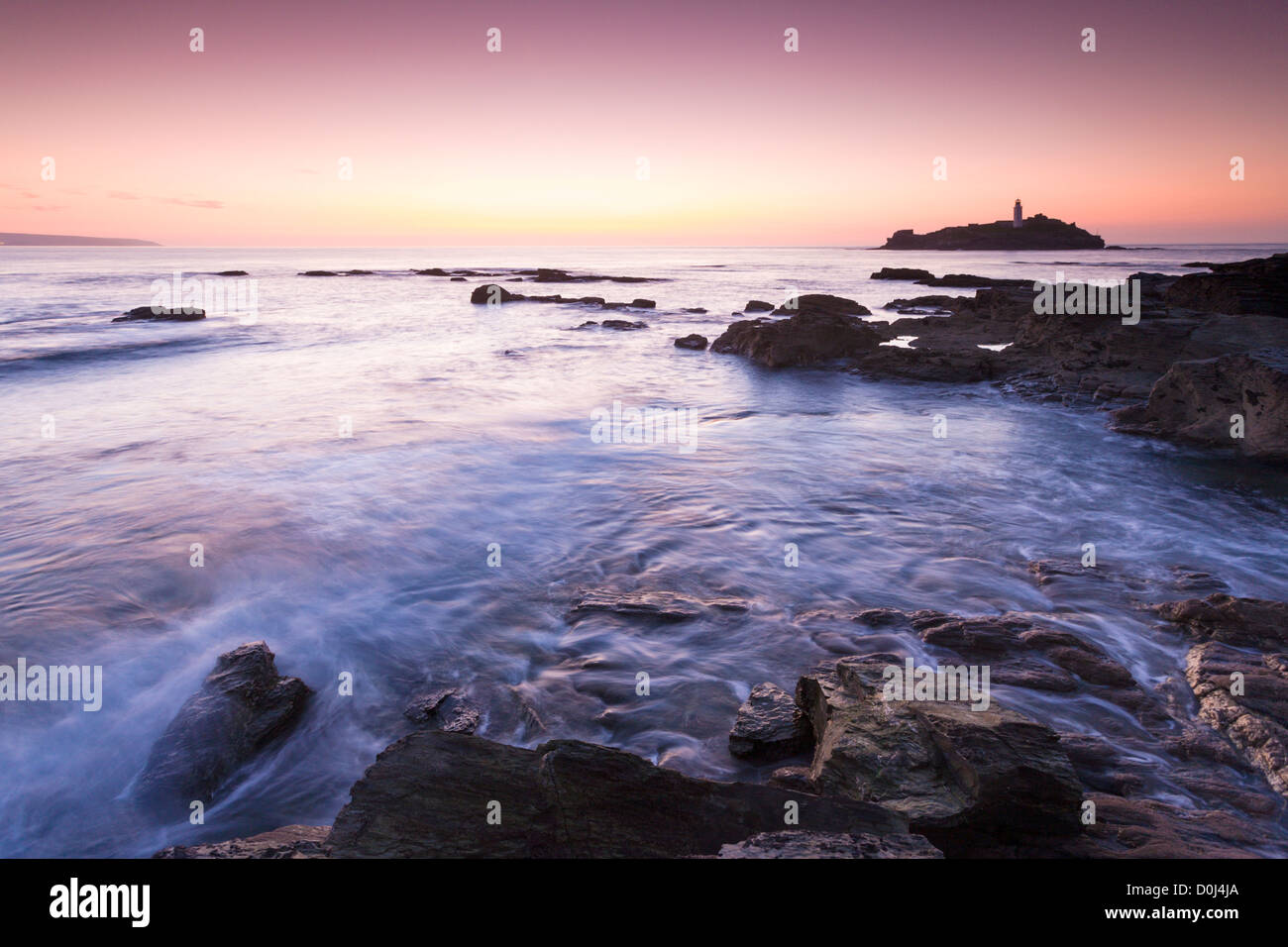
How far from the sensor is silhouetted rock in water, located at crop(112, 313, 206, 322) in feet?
93.5

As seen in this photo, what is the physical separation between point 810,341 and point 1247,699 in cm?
1683

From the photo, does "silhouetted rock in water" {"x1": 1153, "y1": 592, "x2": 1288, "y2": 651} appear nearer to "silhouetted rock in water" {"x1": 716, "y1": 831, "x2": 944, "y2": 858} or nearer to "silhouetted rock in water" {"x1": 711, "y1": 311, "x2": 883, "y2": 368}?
"silhouetted rock in water" {"x1": 716, "y1": 831, "x2": 944, "y2": 858}

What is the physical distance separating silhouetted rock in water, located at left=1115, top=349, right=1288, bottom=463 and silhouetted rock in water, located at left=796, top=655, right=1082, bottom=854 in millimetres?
9092

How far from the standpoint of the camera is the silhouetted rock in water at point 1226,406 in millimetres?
9094

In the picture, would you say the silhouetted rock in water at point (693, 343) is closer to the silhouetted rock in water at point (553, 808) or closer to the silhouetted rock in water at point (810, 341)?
the silhouetted rock in water at point (810, 341)

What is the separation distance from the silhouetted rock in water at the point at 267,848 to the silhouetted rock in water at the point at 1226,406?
12.2m

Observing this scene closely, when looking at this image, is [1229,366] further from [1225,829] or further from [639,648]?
[639,648]

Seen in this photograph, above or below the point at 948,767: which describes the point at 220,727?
below

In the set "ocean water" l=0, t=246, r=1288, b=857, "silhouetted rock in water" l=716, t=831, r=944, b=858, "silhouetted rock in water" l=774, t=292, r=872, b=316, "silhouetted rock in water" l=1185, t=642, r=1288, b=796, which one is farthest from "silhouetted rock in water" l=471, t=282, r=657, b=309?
"silhouetted rock in water" l=716, t=831, r=944, b=858

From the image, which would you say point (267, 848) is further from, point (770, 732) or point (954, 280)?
point (954, 280)

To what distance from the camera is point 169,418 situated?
13.5 meters

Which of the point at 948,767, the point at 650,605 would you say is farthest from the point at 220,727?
the point at 948,767

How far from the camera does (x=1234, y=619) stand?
5145mm
